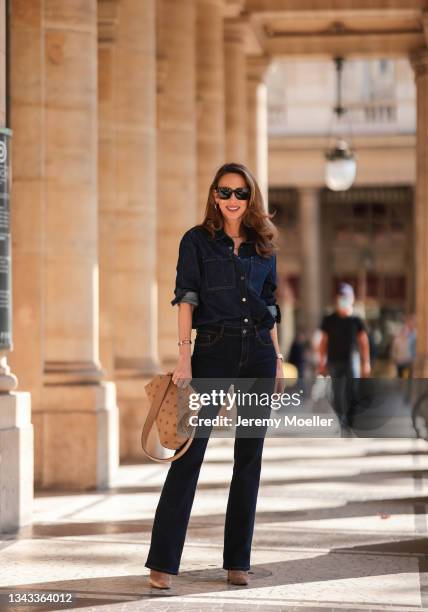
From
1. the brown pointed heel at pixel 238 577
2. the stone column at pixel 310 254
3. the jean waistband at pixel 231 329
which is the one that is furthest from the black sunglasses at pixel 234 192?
the stone column at pixel 310 254

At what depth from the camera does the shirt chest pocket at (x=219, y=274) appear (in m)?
7.98

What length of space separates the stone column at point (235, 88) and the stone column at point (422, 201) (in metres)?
3.18

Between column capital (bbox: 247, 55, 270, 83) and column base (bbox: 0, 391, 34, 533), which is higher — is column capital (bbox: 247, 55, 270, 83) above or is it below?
above

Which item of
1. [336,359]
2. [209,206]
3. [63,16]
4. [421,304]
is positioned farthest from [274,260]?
[421,304]

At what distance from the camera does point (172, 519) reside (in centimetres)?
787

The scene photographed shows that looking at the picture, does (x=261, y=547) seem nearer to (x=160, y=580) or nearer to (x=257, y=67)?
(x=160, y=580)

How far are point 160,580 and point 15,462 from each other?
2.78 m

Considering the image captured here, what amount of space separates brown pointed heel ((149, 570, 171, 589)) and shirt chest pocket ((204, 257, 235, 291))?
1.49m

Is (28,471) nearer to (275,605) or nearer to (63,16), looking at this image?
(275,605)

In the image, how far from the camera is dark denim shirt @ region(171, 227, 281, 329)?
7945 mm

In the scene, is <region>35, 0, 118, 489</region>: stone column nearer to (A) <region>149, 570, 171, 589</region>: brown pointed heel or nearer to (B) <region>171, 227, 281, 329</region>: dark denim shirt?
(A) <region>149, 570, 171, 589</region>: brown pointed heel

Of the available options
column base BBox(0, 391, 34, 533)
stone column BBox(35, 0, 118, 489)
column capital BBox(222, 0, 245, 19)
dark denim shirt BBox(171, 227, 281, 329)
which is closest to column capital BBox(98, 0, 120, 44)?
stone column BBox(35, 0, 118, 489)

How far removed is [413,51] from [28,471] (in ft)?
58.3

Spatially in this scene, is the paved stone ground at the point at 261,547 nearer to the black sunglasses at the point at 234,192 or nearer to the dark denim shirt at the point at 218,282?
the dark denim shirt at the point at 218,282
